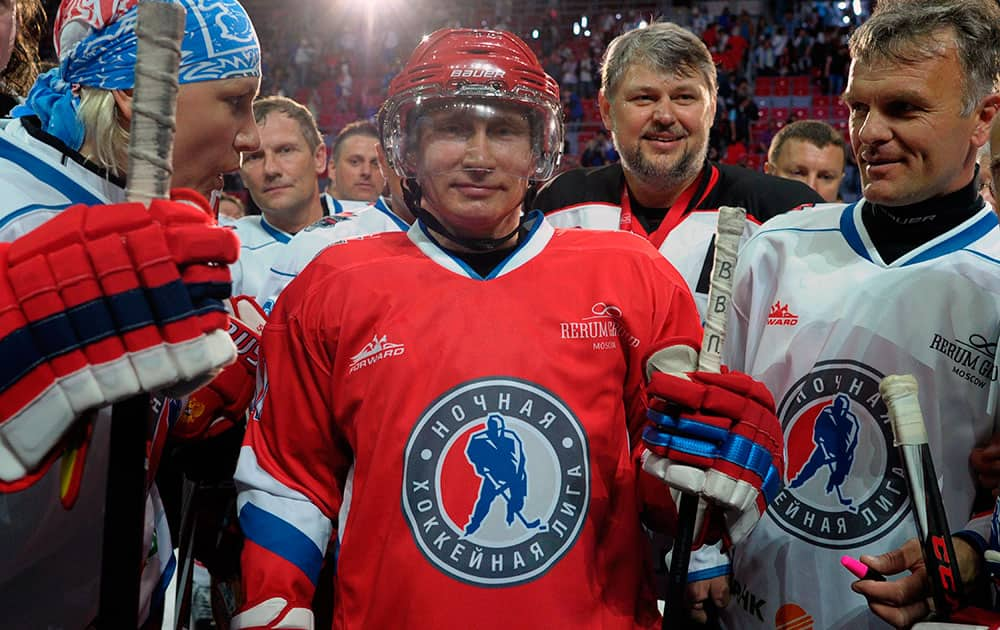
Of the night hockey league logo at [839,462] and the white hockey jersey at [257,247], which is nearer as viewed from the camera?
the night hockey league logo at [839,462]

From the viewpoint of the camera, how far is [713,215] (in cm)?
272

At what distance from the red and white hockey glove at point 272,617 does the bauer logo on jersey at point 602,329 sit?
0.64 meters

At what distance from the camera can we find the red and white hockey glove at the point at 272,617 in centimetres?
154

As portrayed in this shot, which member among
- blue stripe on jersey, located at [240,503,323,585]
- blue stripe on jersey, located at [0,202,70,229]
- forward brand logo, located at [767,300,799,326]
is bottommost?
blue stripe on jersey, located at [240,503,323,585]

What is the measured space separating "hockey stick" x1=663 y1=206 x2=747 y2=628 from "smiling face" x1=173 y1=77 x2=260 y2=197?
0.85m

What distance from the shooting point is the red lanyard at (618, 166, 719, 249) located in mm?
2701

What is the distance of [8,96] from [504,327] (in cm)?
131

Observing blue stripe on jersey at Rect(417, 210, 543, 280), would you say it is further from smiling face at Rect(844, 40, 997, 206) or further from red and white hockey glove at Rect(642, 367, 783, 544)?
smiling face at Rect(844, 40, 997, 206)

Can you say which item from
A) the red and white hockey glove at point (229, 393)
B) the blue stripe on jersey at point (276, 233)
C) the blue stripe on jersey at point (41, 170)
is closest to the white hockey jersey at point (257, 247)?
the blue stripe on jersey at point (276, 233)

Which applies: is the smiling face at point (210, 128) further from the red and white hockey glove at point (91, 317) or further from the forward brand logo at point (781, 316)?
the forward brand logo at point (781, 316)

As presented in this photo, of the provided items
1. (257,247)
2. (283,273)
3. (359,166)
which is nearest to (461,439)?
(283,273)

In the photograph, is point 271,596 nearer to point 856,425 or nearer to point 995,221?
point 856,425

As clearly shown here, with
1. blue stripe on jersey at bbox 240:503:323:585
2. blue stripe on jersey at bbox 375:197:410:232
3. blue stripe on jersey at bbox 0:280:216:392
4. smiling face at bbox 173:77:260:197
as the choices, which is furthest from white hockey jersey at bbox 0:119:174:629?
blue stripe on jersey at bbox 375:197:410:232

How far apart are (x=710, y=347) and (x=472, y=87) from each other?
0.65m
